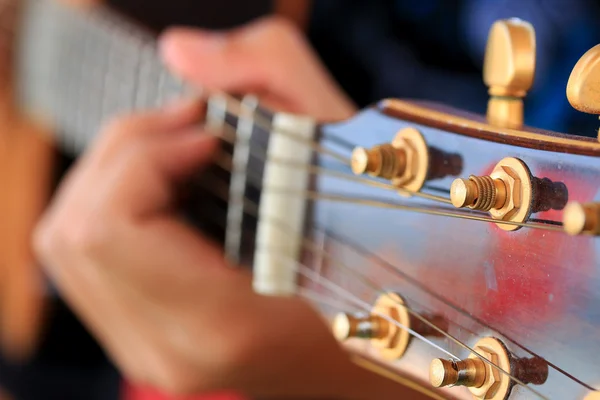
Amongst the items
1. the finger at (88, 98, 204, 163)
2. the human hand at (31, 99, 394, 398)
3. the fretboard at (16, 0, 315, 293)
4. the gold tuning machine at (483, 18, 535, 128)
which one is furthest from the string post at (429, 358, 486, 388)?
the finger at (88, 98, 204, 163)

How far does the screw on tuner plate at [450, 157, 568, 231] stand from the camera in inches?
10.8

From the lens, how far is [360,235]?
423 millimetres

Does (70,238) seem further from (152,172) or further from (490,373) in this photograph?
(490,373)

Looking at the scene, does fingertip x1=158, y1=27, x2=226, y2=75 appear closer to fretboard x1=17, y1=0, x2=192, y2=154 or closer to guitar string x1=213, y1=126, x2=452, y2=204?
fretboard x1=17, y1=0, x2=192, y2=154

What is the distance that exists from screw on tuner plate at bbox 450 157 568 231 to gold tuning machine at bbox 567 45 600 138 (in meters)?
0.03

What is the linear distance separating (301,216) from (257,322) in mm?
162

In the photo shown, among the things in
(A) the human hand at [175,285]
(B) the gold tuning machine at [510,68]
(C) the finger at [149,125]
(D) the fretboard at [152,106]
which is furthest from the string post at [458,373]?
(C) the finger at [149,125]

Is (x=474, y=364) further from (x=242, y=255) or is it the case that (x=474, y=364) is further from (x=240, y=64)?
(x=240, y=64)

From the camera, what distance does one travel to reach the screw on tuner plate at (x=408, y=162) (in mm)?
340

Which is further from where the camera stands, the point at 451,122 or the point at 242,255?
the point at 242,255

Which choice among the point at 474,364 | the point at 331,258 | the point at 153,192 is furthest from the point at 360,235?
the point at 153,192

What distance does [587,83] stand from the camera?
0.25 metres

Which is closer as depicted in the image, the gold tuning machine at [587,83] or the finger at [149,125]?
the gold tuning machine at [587,83]

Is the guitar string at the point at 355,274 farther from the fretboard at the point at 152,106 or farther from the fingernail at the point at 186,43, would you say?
the fingernail at the point at 186,43
